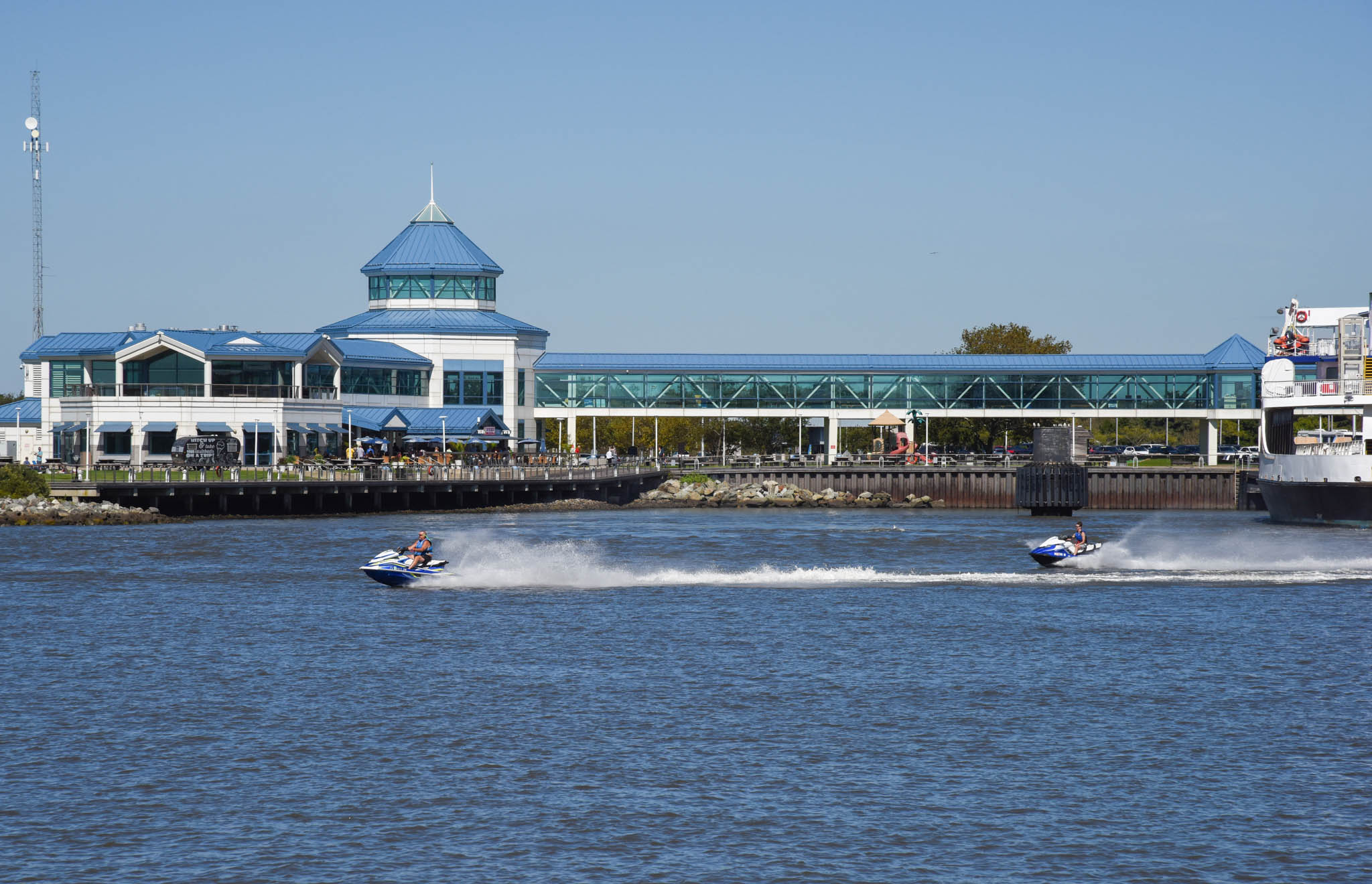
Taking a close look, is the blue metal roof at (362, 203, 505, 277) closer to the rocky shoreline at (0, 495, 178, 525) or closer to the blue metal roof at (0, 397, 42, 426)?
the blue metal roof at (0, 397, 42, 426)

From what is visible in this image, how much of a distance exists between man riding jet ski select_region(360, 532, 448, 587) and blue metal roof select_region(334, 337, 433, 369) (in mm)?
58837

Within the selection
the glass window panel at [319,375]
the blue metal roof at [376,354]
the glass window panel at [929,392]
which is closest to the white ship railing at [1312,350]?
the glass window panel at [929,392]

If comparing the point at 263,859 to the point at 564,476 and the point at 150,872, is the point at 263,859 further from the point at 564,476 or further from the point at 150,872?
the point at 564,476

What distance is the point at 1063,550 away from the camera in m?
57.8

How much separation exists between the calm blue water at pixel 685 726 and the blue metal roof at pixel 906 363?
6663cm

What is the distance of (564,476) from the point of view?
9775 cm

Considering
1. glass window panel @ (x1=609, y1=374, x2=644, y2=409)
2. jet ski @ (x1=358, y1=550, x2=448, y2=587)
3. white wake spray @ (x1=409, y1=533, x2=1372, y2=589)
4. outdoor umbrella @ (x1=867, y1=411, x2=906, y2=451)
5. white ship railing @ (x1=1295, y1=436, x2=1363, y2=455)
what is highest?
glass window panel @ (x1=609, y1=374, x2=644, y2=409)

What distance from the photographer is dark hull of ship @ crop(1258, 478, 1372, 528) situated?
260 feet

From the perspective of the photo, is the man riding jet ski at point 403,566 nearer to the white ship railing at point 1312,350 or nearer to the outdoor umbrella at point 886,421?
the white ship railing at point 1312,350

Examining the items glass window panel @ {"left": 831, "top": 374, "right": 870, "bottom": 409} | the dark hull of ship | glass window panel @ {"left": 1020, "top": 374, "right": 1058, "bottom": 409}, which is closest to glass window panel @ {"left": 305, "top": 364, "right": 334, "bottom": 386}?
glass window panel @ {"left": 831, "top": 374, "right": 870, "bottom": 409}

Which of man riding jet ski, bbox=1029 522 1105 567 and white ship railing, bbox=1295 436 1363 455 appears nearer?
man riding jet ski, bbox=1029 522 1105 567

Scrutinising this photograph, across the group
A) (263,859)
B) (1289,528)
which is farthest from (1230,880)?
(1289,528)

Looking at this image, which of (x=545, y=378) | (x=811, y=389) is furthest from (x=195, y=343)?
(x=811, y=389)

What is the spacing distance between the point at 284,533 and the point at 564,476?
2578 centimetres
